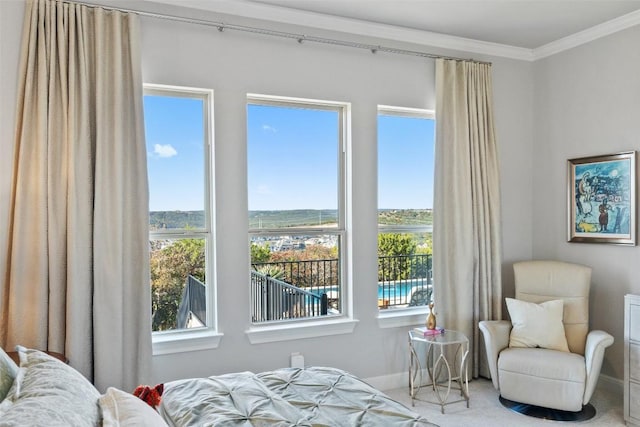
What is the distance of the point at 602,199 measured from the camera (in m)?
3.91

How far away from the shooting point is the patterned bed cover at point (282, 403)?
1.73 metres

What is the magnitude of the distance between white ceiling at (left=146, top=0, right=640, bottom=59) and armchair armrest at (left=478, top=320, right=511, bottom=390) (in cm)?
232

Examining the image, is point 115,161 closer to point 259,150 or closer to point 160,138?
point 160,138

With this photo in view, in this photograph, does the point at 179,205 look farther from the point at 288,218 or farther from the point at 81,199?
the point at 288,218

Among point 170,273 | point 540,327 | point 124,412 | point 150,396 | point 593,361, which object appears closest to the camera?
point 124,412

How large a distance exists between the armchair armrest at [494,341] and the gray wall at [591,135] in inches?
35.9

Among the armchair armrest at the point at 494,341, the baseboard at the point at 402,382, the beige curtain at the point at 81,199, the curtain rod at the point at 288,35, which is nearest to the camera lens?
the beige curtain at the point at 81,199

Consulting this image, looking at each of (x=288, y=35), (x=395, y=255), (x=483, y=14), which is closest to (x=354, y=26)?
(x=288, y=35)

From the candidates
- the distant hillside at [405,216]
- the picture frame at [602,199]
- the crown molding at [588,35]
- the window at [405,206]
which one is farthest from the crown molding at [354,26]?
the distant hillside at [405,216]

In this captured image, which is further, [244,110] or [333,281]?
[333,281]

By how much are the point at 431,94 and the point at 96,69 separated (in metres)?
2.54

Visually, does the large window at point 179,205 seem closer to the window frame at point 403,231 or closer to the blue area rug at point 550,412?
the window frame at point 403,231

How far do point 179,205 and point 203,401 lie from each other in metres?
1.77

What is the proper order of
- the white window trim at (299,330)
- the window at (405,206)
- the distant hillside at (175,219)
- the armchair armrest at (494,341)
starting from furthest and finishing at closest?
the window at (405,206) < the armchair armrest at (494,341) < the white window trim at (299,330) < the distant hillside at (175,219)
